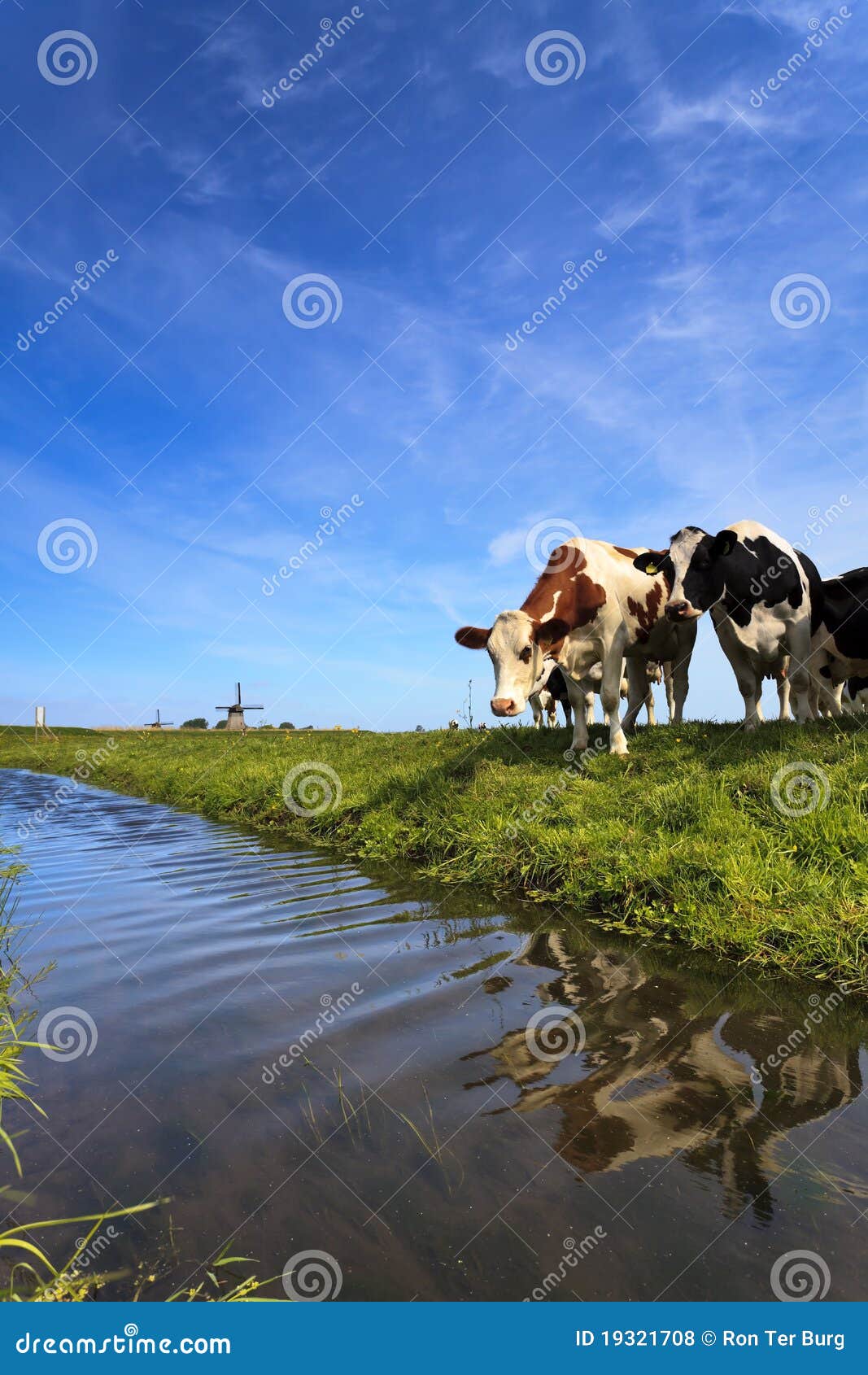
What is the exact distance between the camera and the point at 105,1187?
2.64 meters

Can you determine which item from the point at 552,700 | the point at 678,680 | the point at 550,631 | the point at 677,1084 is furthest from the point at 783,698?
the point at 677,1084

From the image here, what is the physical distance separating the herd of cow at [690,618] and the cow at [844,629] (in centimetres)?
1

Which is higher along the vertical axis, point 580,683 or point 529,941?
point 580,683

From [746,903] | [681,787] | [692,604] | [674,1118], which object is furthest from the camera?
[692,604]

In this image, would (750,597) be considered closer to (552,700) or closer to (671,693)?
(671,693)

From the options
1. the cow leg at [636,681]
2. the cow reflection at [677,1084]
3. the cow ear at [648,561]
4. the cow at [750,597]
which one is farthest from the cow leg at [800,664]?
the cow reflection at [677,1084]

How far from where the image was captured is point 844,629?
986 cm

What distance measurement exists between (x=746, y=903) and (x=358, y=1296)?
4047 mm

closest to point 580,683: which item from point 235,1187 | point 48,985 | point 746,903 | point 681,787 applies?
point 681,787

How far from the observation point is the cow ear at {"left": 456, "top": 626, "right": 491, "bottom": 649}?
9203 mm

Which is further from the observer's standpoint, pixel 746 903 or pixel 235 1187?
pixel 746 903

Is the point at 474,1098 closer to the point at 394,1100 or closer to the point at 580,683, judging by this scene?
the point at 394,1100

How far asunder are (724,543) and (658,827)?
165 inches

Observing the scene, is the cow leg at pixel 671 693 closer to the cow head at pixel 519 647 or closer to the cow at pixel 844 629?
the cow at pixel 844 629
